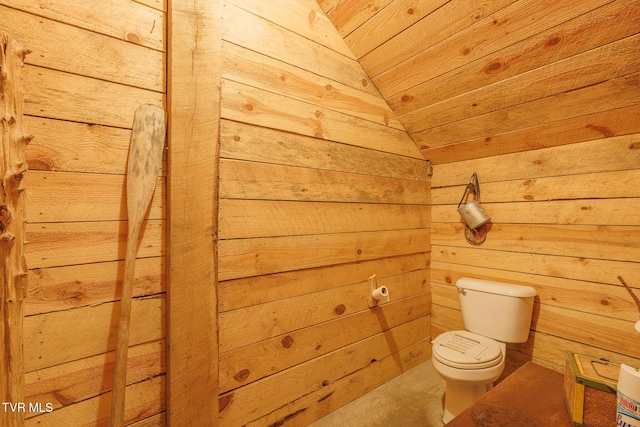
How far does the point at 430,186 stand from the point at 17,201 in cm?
219

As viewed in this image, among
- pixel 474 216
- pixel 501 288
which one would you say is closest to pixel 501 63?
pixel 474 216

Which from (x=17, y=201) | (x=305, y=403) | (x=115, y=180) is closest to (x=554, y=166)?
(x=305, y=403)

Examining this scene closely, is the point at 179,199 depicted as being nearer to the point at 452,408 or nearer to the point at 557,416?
the point at 557,416

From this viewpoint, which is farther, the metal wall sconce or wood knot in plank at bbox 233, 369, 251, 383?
the metal wall sconce

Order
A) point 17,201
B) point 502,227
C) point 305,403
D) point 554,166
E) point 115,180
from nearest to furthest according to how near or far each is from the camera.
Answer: point 17,201
point 115,180
point 305,403
point 554,166
point 502,227

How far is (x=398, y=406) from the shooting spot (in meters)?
1.72

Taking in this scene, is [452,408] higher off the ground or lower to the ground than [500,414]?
lower

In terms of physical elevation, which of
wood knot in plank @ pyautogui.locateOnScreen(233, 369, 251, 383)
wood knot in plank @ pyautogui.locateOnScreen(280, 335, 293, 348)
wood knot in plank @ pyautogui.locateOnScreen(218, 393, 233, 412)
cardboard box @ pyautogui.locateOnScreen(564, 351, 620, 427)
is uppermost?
cardboard box @ pyautogui.locateOnScreen(564, 351, 620, 427)

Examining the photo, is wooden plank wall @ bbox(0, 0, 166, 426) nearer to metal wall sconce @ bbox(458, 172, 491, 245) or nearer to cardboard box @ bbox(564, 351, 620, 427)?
cardboard box @ bbox(564, 351, 620, 427)

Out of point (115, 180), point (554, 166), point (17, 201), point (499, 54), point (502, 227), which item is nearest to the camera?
point (17, 201)

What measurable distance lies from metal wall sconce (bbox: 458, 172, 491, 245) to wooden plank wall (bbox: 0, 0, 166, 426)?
177 centimetres

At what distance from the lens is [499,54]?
143 centimetres

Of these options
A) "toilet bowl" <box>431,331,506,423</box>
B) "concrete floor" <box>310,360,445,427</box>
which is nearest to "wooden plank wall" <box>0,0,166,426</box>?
"concrete floor" <box>310,360,445,427</box>

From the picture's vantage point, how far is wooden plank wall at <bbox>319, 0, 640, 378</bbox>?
130 centimetres
